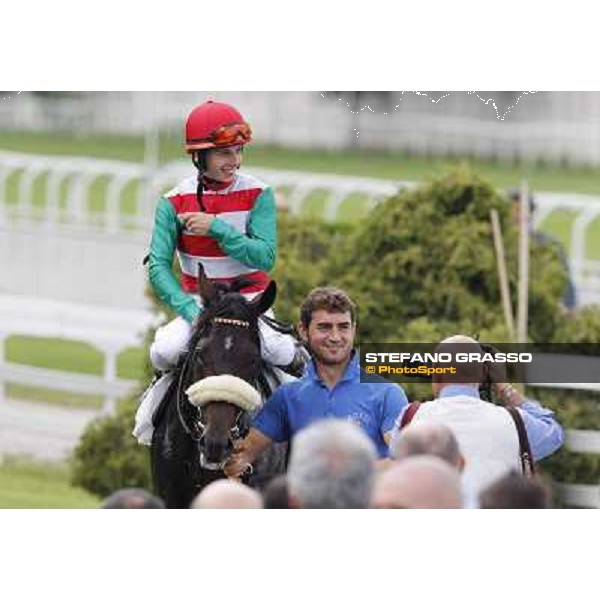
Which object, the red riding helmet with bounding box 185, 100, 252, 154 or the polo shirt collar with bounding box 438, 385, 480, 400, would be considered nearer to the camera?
the polo shirt collar with bounding box 438, 385, 480, 400

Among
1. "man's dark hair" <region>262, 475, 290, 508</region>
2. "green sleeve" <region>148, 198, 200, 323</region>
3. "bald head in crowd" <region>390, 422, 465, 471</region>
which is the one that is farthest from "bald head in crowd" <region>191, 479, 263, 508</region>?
"green sleeve" <region>148, 198, 200, 323</region>

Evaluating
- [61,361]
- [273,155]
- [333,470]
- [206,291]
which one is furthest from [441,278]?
[61,361]

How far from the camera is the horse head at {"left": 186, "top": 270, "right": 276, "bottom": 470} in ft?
30.0

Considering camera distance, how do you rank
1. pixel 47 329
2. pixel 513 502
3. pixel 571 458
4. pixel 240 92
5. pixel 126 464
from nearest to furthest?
pixel 513 502 < pixel 240 92 < pixel 571 458 < pixel 126 464 < pixel 47 329

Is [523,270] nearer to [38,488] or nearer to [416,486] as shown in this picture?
[38,488]

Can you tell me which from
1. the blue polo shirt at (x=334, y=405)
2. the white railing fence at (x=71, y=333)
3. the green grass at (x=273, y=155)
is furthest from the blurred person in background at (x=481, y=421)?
the white railing fence at (x=71, y=333)

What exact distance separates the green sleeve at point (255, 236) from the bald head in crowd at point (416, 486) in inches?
86.5

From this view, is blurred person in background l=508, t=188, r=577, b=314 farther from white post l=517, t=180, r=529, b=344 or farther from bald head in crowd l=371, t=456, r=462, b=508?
bald head in crowd l=371, t=456, r=462, b=508

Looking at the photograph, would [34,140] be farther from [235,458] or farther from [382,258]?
[235,458]

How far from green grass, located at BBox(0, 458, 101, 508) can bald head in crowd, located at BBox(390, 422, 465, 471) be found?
321cm

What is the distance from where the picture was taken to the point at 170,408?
9742mm

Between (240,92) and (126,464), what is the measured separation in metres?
2.83

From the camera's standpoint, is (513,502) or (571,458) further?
(571,458)

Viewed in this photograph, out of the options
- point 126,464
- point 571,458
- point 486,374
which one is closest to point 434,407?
point 486,374
